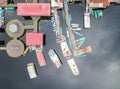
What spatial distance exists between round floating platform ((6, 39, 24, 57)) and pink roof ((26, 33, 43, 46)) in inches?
4.6

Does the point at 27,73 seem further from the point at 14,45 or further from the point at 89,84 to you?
the point at 89,84

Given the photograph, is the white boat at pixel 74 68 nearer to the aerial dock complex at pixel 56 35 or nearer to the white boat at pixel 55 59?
the aerial dock complex at pixel 56 35

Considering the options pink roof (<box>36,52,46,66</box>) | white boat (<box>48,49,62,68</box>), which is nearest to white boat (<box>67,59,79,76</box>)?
white boat (<box>48,49,62,68</box>)

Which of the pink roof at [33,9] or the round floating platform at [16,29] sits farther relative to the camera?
the round floating platform at [16,29]

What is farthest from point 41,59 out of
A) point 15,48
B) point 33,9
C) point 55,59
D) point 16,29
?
point 33,9

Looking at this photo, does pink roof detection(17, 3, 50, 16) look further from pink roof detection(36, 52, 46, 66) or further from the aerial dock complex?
pink roof detection(36, 52, 46, 66)

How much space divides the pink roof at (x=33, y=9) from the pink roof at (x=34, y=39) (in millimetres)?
281

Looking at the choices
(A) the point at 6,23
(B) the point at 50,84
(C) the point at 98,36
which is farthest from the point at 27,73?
(C) the point at 98,36

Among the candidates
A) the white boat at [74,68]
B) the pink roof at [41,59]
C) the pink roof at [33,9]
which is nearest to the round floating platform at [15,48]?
the pink roof at [41,59]

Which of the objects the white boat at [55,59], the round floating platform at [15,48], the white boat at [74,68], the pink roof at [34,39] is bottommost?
A: the white boat at [74,68]

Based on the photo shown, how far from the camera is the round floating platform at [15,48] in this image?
4.92 meters

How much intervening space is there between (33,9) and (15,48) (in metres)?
0.58

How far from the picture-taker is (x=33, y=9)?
485cm

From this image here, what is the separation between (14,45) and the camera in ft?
16.1
